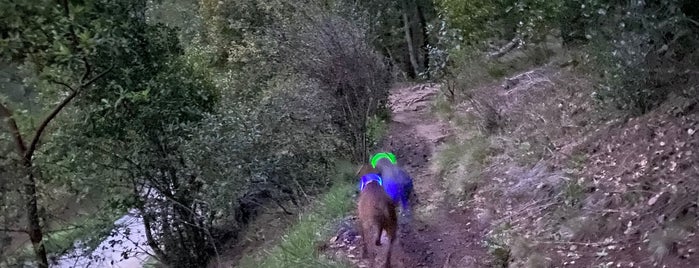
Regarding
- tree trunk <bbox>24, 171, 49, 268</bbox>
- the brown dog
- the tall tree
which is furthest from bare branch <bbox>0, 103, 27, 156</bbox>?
the brown dog

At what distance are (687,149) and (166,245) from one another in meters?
7.93

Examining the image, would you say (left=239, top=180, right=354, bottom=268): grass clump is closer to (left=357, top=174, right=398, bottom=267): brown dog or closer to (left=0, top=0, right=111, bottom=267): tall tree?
(left=357, top=174, right=398, bottom=267): brown dog

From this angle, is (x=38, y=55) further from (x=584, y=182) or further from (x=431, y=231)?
(x=584, y=182)

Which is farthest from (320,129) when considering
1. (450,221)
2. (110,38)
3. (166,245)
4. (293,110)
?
(110,38)

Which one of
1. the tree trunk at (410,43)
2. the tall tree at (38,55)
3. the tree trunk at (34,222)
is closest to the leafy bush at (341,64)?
the tall tree at (38,55)

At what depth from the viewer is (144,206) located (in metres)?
9.67

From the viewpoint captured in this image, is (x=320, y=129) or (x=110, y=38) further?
(x=320, y=129)

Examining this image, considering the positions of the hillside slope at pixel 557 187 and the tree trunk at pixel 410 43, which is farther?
the tree trunk at pixel 410 43

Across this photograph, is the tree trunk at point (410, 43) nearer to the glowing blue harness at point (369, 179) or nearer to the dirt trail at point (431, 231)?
the dirt trail at point (431, 231)

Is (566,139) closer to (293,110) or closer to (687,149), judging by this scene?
(687,149)

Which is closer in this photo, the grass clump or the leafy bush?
the grass clump

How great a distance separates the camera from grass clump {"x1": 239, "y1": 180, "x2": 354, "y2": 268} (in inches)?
286

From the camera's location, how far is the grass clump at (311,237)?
726 cm

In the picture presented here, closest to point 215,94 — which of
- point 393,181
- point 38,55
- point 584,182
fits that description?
point 393,181
